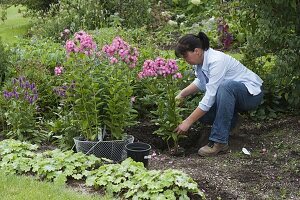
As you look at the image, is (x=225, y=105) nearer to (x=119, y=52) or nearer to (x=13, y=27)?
(x=119, y=52)

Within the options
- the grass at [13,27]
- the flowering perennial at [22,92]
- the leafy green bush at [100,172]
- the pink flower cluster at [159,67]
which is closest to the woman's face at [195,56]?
the pink flower cluster at [159,67]

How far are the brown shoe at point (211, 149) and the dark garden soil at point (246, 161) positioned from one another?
75 mm

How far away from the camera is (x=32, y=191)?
4570 millimetres

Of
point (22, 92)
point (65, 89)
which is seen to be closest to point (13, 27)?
point (22, 92)

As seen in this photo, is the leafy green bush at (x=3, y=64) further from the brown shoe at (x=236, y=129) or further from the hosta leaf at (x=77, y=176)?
the brown shoe at (x=236, y=129)

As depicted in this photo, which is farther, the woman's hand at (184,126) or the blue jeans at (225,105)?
the blue jeans at (225,105)

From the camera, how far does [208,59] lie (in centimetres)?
572

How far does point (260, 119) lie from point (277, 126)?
14.1 inches

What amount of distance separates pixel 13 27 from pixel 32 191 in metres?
11.7

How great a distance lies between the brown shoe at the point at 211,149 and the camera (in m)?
5.75

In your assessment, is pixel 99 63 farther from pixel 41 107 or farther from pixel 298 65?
pixel 298 65

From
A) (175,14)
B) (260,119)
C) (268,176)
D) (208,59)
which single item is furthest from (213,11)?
(268,176)

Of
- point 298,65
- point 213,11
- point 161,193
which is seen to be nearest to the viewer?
point 161,193

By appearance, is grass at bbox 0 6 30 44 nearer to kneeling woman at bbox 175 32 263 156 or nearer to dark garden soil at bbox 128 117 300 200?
dark garden soil at bbox 128 117 300 200
